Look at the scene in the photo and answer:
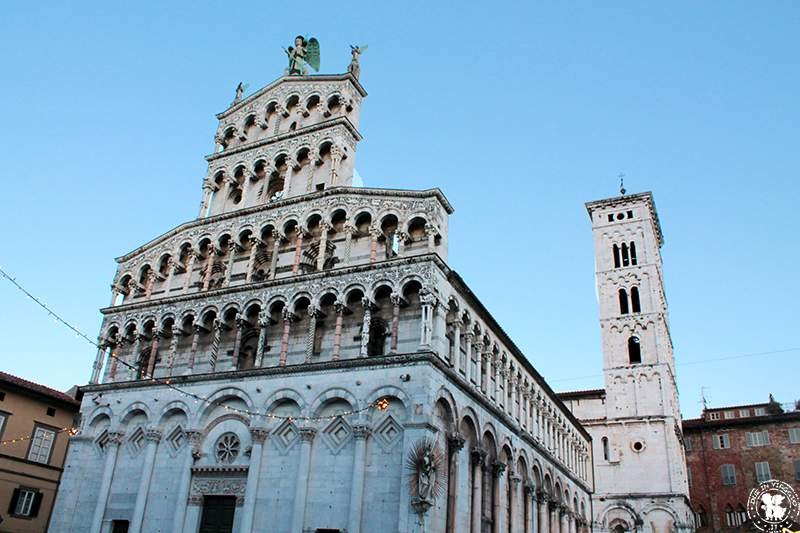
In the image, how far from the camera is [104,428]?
30.3m

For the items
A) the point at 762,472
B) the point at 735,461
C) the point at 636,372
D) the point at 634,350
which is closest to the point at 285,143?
the point at 636,372

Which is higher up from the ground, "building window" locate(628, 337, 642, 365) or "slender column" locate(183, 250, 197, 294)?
"building window" locate(628, 337, 642, 365)

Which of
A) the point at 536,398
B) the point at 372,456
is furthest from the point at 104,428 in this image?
the point at 536,398

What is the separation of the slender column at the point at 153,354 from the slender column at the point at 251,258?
5214 mm

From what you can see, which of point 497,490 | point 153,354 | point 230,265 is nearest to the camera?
point 497,490

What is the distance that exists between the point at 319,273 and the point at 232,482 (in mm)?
8740

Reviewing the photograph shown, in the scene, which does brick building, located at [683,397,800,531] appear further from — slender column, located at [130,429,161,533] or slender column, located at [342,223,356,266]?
slender column, located at [130,429,161,533]

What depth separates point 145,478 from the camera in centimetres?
2733

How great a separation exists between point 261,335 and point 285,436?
14.4 feet

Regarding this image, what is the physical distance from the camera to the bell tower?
46.3 meters

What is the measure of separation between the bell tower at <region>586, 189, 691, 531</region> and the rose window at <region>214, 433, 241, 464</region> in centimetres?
3126

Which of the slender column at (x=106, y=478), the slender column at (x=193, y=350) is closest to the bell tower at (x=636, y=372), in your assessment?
the slender column at (x=193, y=350)

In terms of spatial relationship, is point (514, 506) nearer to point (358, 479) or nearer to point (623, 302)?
point (358, 479)

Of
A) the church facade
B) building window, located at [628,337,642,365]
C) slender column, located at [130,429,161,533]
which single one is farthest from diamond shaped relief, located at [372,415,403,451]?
building window, located at [628,337,642,365]
